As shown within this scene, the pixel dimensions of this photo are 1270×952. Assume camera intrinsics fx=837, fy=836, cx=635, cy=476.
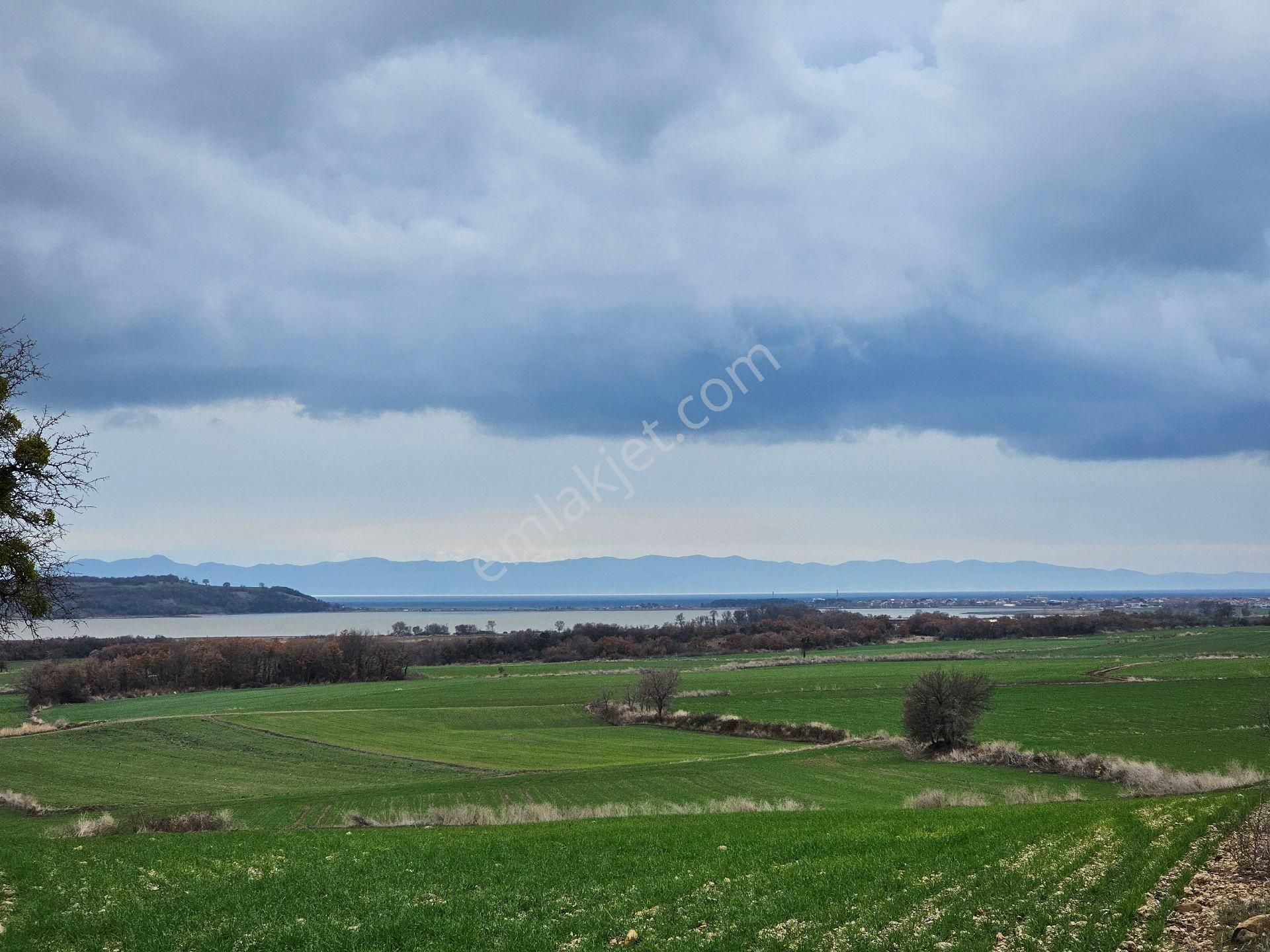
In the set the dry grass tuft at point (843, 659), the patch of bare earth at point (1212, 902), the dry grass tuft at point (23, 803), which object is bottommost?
the dry grass tuft at point (843, 659)

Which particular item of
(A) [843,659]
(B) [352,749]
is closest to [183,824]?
(B) [352,749]

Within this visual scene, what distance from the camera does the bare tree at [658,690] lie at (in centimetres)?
7031

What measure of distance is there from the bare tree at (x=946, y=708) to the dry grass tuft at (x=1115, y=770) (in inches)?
53.1

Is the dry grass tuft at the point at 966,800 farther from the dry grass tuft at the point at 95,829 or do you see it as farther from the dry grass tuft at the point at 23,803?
the dry grass tuft at the point at 23,803

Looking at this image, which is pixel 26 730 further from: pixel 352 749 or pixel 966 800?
pixel 966 800

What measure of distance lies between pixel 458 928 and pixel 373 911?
67.7 inches

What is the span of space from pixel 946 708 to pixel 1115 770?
449 inches

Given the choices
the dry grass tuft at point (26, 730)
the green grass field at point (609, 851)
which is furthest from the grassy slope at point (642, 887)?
the dry grass tuft at point (26, 730)

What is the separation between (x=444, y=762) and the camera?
50.6m

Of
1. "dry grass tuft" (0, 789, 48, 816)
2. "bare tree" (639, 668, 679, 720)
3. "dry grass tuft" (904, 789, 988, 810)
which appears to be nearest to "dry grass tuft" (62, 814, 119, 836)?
"dry grass tuft" (0, 789, 48, 816)

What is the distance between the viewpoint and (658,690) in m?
70.8

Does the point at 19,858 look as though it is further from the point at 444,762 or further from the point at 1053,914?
the point at 444,762

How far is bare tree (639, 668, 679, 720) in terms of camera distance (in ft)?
231

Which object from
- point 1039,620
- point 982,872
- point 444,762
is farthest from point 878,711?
point 1039,620
